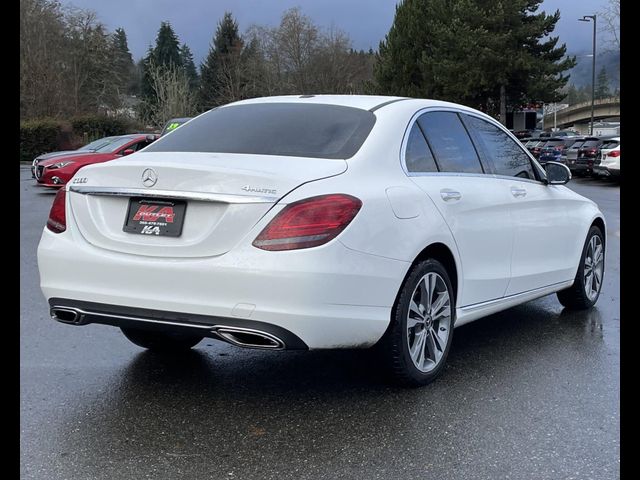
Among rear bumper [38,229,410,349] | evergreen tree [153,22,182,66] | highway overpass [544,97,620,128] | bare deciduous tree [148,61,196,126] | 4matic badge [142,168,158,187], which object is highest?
evergreen tree [153,22,182,66]

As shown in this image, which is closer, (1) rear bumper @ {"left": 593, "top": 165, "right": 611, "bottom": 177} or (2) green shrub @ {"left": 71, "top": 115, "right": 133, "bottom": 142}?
(1) rear bumper @ {"left": 593, "top": 165, "right": 611, "bottom": 177}

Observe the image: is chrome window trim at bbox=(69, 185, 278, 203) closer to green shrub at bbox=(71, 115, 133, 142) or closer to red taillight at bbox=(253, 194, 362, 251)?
red taillight at bbox=(253, 194, 362, 251)

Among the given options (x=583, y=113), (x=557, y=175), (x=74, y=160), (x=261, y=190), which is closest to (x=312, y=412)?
(x=261, y=190)

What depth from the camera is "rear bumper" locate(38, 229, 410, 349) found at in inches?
140

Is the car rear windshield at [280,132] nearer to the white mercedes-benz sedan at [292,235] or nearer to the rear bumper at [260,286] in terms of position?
the white mercedes-benz sedan at [292,235]

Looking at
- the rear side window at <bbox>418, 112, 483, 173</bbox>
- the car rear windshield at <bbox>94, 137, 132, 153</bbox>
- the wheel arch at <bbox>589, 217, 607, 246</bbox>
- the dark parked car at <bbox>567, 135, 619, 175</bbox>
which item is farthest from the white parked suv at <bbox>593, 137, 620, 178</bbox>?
the rear side window at <bbox>418, 112, 483, 173</bbox>

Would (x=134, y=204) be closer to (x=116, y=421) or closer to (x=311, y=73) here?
(x=116, y=421)

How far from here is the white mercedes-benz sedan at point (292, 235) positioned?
Answer: 362cm

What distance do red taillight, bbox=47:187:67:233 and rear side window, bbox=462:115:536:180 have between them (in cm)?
267

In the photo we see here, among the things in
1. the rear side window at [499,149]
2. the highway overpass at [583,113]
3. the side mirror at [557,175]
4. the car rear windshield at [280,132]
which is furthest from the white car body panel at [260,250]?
the highway overpass at [583,113]

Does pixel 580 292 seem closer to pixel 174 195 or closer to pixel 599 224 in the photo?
pixel 599 224

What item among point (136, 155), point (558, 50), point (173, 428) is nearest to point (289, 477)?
point (173, 428)

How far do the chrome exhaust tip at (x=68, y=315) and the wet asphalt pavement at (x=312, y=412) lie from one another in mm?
447

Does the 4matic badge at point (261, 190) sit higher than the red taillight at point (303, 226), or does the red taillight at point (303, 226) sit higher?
the 4matic badge at point (261, 190)
